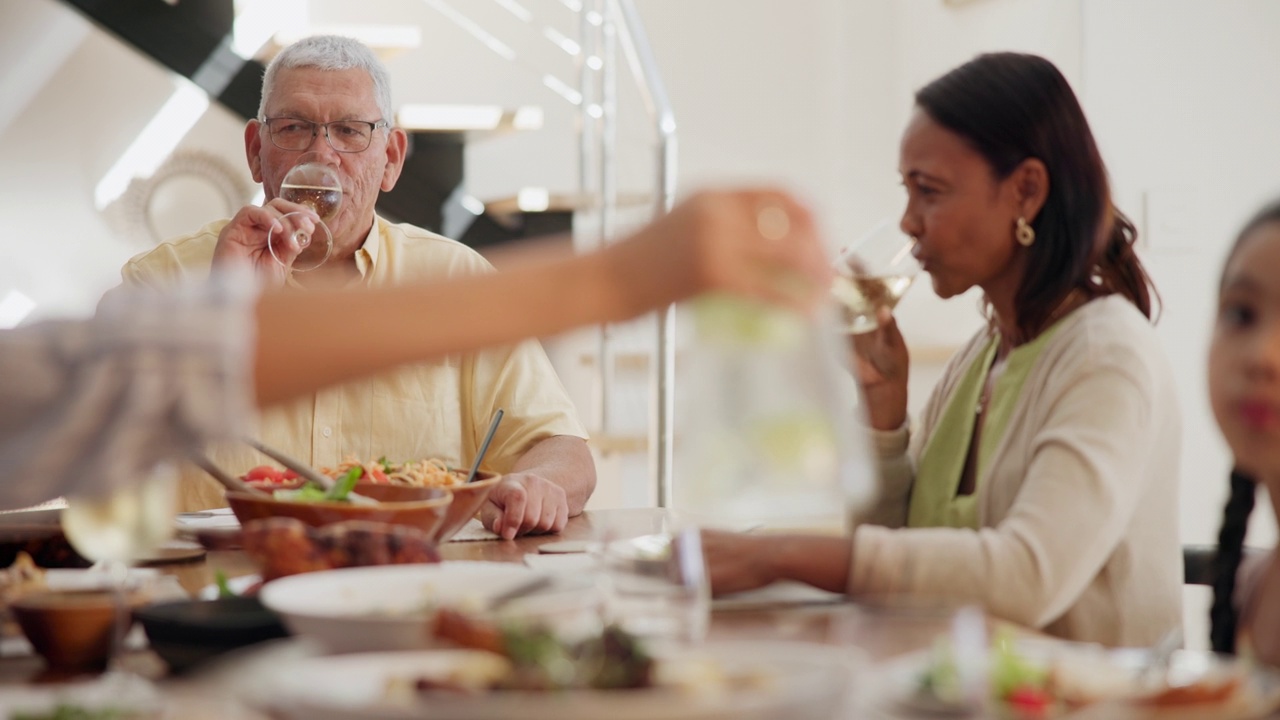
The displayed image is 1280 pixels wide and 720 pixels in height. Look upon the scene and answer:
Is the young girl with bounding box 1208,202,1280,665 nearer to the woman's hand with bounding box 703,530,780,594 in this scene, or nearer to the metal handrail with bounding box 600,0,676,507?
the woman's hand with bounding box 703,530,780,594

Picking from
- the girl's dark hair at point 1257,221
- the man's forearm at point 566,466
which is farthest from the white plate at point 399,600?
the man's forearm at point 566,466

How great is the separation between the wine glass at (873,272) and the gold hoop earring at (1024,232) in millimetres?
134

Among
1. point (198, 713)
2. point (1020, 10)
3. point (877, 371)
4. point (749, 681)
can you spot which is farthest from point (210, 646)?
point (1020, 10)

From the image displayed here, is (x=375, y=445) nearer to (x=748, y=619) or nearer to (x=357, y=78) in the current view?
(x=357, y=78)

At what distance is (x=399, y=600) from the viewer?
109 centimetres

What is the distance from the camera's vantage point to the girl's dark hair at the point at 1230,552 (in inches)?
50.4

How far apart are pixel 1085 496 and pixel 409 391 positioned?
4.53 ft

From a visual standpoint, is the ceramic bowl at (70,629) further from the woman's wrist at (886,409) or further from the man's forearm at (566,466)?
the woman's wrist at (886,409)

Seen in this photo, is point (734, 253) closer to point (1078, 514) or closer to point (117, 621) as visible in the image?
point (117, 621)

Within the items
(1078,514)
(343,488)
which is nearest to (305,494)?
(343,488)

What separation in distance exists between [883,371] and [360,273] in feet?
3.65

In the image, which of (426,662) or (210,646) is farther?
(210,646)

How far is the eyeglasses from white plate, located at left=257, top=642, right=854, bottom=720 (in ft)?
5.92

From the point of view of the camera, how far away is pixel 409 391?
8.16 ft
